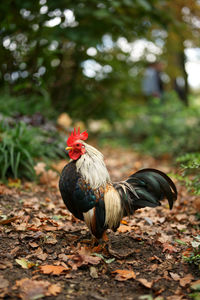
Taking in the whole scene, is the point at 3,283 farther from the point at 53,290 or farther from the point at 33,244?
the point at 33,244

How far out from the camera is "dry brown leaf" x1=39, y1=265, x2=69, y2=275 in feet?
8.14

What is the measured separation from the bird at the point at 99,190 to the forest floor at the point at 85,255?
342 millimetres

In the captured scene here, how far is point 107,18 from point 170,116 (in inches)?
120

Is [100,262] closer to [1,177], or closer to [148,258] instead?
[148,258]

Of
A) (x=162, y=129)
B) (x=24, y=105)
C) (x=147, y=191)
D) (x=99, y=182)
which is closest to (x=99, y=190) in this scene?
(x=99, y=182)

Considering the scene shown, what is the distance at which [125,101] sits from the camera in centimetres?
927

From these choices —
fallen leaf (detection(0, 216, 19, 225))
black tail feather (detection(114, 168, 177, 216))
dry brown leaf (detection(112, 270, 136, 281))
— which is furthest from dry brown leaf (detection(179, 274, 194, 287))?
fallen leaf (detection(0, 216, 19, 225))

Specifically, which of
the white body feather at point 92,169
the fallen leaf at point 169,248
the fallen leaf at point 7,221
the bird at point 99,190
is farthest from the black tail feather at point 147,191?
the fallen leaf at point 7,221

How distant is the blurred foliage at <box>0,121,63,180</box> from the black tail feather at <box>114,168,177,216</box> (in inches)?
81.3

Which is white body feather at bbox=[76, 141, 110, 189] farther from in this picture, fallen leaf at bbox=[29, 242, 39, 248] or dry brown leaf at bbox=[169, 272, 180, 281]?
dry brown leaf at bbox=[169, 272, 180, 281]

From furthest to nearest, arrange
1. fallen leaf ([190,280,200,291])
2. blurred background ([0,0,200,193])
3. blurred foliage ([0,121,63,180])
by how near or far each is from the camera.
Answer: blurred background ([0,0,200,193]) < blurred foliage ([0,121,63,180]) < fallen leaf ([190,280,200,291])

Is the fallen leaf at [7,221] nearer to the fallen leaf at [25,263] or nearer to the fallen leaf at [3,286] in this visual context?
the fallen leaf at [25,263]

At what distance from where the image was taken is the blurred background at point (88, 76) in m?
5.67

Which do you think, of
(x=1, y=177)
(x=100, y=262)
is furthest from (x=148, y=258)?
(x=1, y=177)
